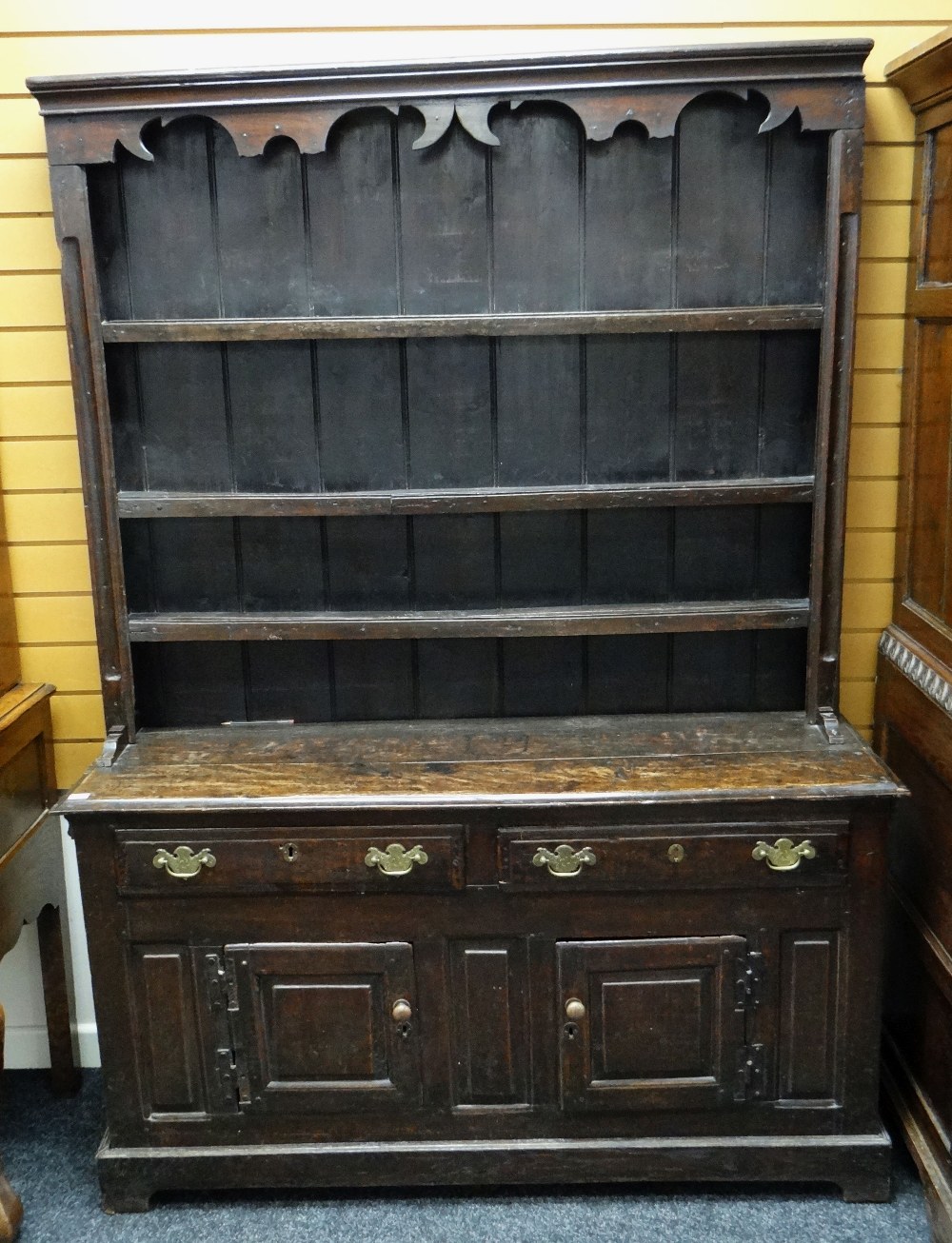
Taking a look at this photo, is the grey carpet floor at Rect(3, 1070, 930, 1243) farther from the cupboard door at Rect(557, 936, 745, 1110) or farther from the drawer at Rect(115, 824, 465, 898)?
the drawer at Rect(115, 824, 465, 898)

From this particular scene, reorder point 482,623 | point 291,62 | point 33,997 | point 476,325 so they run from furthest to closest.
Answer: point 33,997 → point 482,623 → point 476,325 → point 291,62

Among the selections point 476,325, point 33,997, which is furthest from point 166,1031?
point 476,325

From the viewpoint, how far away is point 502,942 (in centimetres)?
217

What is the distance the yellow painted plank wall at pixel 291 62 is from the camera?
2248 millimetres

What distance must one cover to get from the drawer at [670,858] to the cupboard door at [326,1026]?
0.30 metres

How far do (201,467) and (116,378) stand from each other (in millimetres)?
241

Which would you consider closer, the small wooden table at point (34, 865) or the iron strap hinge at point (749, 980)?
the iron strap hinge at point (749, 980)

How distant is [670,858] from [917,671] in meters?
0.64

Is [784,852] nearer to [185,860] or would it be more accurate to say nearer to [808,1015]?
[808,1015]

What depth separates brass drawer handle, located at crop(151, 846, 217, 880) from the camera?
2125 millimetres

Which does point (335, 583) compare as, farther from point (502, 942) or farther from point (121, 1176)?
point (121, 1176)

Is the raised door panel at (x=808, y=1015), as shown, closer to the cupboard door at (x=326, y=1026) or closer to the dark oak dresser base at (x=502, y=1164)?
the dark oak dresser base at (x=502, y=1164)

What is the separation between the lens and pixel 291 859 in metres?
2.12

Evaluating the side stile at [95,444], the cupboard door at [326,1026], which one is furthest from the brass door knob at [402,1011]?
the side stile at [95,444]
